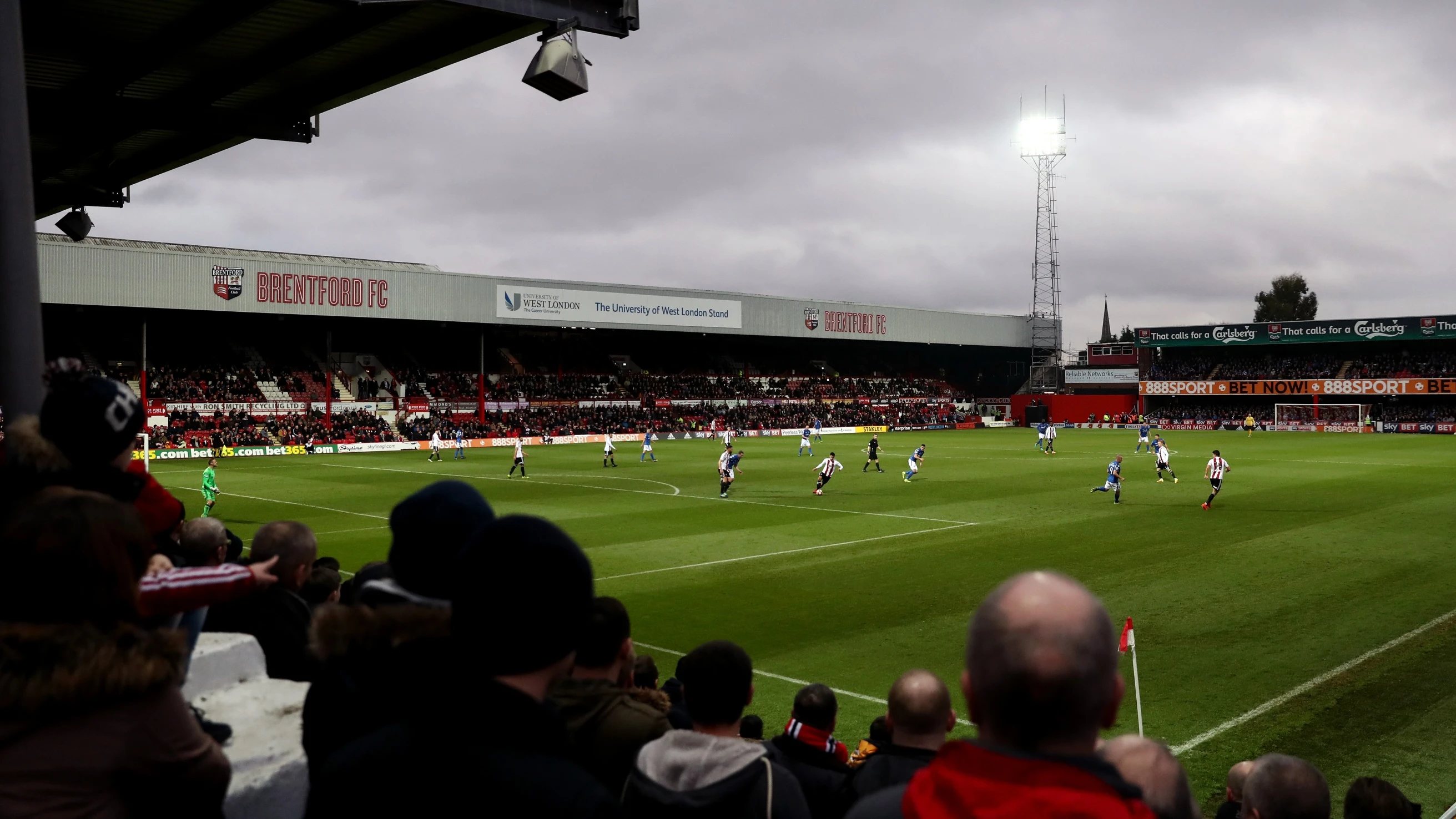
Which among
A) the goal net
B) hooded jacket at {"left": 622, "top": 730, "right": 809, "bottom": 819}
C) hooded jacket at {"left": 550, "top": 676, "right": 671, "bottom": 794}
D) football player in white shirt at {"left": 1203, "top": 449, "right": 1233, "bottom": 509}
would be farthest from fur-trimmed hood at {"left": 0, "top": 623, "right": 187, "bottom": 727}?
the goal net

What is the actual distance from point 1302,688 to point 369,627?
11686 mm

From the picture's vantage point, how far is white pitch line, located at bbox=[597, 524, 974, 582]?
19.0 m

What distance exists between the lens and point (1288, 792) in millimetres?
3904

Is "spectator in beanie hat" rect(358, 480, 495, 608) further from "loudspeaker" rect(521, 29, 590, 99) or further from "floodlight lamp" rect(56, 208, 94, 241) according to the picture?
"floodlight lamp" rect(56, 208, 94, 241)

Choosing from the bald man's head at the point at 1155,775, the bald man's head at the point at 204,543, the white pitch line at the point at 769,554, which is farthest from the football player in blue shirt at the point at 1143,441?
the bald man's head at the point at 1155,775

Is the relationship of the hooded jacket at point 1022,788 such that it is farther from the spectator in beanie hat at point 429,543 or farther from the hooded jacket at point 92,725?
the hooded jacket at point 92,725

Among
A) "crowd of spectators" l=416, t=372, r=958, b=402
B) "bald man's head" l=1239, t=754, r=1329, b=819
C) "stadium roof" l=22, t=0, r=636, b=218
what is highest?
"stadium roof" l=22, t=0, r=636, b=218

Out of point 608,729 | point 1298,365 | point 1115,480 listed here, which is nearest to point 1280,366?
point 1298,365

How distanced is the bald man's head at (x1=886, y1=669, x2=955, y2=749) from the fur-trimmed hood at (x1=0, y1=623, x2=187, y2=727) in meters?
2.74

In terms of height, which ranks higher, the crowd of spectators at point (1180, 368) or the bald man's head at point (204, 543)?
the crowd of spectators at point (1180, 368)

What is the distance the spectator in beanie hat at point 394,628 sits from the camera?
8.61 feet

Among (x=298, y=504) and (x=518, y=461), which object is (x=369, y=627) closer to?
(x=298, y=504)

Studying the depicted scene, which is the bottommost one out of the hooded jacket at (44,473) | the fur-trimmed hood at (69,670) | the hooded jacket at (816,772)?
the hooded jacket at (816,772)

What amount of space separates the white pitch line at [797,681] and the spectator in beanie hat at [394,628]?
7606 millimetres
